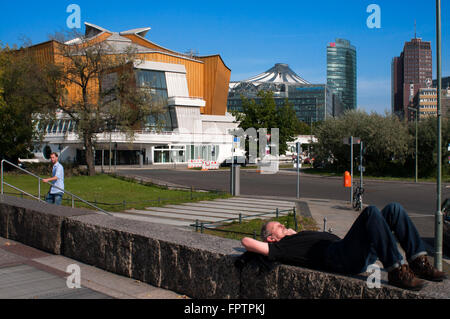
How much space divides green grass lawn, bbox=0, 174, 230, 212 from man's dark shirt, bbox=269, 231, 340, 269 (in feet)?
37.0

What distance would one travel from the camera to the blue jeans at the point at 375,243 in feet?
11.1

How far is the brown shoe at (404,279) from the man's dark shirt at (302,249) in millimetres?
587

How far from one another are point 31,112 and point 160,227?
2839 cm

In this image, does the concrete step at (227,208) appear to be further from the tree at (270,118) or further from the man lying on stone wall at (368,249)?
the tree at (270,118)

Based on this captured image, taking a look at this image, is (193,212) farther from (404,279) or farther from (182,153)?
(182,153)

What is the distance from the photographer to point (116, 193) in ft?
68.9

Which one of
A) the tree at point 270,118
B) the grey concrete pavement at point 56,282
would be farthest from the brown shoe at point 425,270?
the tree at point 270,118

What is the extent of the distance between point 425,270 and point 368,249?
1.45 ft

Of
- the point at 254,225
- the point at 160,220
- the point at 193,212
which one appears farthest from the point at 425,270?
the point at 193,212

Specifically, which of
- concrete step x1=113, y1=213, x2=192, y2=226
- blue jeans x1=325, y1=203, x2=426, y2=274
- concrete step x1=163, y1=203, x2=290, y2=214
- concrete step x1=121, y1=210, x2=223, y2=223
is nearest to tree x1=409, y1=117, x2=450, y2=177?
concrete step x1=163, y1=203, x2=290, y2=214

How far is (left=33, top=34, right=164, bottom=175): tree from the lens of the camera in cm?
2967

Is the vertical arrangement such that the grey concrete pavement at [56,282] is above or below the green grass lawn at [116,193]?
above
